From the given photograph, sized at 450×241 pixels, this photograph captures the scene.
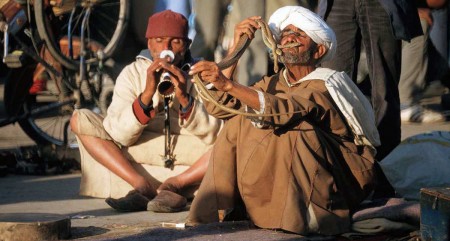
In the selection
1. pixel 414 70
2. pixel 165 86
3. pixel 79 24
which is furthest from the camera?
pixel 414 70

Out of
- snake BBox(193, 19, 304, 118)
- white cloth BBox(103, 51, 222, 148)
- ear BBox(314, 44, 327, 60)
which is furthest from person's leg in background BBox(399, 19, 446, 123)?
snake BBox(193, 19, 304, 118)

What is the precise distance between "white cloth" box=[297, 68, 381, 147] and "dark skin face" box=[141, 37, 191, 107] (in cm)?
84

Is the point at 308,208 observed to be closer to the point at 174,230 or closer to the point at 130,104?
the point at 174,230

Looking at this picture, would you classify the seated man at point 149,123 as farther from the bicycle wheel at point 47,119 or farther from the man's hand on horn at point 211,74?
the bicycle wheel at point 47,119

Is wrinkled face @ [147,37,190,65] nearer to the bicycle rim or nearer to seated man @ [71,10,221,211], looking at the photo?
seated man @ [71,10,221,211]

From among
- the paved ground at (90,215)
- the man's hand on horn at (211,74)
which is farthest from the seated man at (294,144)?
the paved ground at (90,215)

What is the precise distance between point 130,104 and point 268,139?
4.47ft

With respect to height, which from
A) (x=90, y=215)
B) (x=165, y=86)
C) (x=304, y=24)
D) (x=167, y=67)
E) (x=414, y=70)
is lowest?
(x=90, y=215)

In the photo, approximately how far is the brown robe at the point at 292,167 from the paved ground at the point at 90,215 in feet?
0.39

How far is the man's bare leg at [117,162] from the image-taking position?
7250 millimetres

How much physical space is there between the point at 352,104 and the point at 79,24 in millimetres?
4016

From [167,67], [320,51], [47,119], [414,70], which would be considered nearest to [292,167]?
[320,51]

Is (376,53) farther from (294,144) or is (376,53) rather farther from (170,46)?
(294,144)

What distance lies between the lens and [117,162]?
7.31 m
